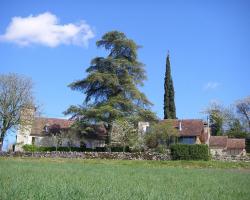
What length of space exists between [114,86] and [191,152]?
17.2 metres

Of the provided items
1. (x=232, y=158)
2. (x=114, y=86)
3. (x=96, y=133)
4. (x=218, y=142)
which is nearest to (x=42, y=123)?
(x=96, y=133)

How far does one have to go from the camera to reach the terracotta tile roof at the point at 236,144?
284ft

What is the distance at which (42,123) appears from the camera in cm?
7888

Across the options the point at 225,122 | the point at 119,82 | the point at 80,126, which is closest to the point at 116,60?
the point at 119,82

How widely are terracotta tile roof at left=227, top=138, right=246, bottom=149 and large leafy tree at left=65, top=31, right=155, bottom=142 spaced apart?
98.4ft

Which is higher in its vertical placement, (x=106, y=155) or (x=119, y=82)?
(x=119, y=82)

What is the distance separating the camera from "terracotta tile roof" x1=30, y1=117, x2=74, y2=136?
7738cm

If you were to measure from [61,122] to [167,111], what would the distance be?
19.6 m

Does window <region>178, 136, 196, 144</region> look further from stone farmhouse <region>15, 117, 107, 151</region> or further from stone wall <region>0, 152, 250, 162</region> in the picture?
stone wall <region>0, 152, 250, 162</region>

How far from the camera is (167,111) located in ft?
265

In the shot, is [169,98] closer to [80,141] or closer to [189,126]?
[189,126]

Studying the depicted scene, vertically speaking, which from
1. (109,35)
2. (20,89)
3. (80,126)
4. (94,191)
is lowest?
(94,191)

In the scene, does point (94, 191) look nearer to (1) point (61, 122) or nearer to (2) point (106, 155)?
(2) point (106, 155)

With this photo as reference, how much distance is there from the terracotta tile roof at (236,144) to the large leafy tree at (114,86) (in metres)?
30.0
